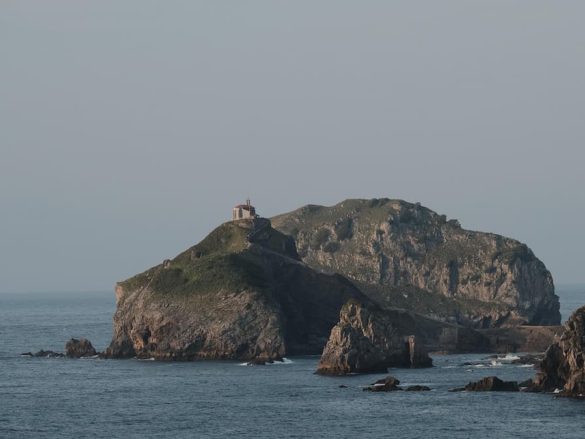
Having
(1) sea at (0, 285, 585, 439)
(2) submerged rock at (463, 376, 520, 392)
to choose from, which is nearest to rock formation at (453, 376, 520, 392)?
(2) submerged rock at (463, 376, 520, 392)

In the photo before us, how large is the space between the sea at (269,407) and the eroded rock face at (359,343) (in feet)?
10.4

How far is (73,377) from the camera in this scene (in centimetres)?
19188

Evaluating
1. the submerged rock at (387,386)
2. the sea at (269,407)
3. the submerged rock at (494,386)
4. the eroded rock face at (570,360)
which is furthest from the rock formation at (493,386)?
the submerged rock at (387,386)

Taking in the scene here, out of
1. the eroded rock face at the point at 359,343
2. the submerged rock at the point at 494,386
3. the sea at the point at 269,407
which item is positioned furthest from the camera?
the eroded rock face at the point at 359,343

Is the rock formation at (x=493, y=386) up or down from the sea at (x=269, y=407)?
up

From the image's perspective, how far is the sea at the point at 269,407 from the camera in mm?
134000

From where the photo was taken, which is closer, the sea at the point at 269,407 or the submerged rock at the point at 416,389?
the sea at the point at 269,407

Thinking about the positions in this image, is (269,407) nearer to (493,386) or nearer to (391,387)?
(391,387)

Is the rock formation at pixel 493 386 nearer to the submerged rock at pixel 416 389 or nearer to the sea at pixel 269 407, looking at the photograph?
the sea at pixel 269 407

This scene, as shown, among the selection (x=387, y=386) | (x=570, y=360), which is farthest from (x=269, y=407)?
(x=570, y=360)

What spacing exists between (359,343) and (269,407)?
34.0 m

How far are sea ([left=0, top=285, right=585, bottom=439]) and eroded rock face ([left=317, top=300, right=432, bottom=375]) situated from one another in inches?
124

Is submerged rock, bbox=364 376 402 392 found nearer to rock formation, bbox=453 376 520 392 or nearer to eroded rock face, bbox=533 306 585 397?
rock formation, bbox=453 376 520 392

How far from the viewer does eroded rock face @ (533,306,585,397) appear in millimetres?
147000
